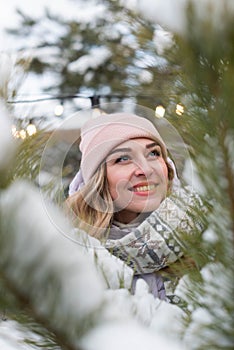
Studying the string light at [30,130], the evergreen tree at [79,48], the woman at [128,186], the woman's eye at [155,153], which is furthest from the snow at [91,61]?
the string light at [30,130]

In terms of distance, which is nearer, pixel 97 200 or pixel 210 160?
pixel 210 160

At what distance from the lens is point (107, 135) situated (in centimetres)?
72

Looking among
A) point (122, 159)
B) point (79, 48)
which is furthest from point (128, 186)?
point (79, 48)

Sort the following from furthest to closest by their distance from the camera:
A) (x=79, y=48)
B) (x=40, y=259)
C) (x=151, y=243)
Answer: (x=79, y=48), (x=151, y=243), (x=40, y=259)

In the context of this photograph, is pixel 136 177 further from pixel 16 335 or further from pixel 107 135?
pixel 16 335

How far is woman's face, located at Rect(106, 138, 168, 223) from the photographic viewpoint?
0.63 m

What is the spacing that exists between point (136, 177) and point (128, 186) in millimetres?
43

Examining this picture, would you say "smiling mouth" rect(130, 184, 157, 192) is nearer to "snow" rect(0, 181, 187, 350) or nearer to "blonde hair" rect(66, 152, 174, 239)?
"blonde hair" rect(66, 152, 174, 239)

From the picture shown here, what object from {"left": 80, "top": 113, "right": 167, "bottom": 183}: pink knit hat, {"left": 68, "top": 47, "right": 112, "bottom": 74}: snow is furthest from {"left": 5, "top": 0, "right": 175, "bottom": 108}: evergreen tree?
{"left": 80, "top": 113, "right": 167, "bottom": 183}: pink knit hat

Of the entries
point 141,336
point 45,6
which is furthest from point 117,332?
point 45,6

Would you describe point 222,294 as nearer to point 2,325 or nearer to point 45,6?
point 2,325

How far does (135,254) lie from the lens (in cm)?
60

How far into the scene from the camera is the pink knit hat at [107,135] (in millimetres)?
701

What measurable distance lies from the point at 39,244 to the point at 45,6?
211 cm
